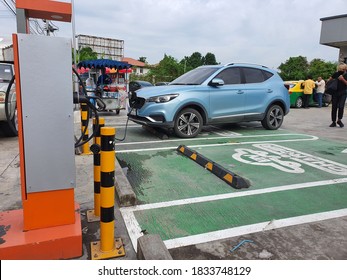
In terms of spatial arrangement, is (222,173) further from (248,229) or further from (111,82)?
(111,82)

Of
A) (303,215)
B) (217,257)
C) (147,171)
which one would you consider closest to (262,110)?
(147,171)

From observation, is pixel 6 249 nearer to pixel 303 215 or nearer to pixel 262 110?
pixel 303 215

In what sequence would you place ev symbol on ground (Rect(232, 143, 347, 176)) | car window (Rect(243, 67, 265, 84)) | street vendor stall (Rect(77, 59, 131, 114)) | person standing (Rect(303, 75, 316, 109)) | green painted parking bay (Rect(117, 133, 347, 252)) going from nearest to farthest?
green painted parking bay (Rect(117, 133, 347, 252)), ev symbol on ground (Rect(232, 143, 347, 176)), car window (Rect(243, 67, 265, 84)), street vendor stall (Rect(77, 59, 131, 114)), person standing (Rect(303, 75, 316, 109))

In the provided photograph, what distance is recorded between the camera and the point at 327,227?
2.97 m

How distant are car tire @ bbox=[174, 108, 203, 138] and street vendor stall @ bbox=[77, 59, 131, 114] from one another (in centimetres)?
498

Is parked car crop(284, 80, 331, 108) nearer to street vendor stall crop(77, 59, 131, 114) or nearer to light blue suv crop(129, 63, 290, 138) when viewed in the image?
light blue suv crop(129, 63, 290, 138)

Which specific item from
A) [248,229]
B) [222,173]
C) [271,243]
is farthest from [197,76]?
[271,243]

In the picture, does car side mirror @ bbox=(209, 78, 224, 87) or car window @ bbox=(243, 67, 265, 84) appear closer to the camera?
car side mirror @ bbox=(209, 78, 224, 87)

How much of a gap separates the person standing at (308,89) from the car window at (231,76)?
932cm

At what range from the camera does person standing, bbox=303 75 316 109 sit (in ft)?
50.1

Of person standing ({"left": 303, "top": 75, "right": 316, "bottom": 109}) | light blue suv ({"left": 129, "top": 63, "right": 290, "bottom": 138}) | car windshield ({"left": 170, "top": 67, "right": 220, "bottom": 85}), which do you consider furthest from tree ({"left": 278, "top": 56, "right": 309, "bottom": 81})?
car windshield ({"left": 170, "top": 67, "right": 220, "bottom": 85})

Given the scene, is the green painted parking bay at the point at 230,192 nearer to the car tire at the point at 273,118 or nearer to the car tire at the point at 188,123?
the car tire at the point at 188,123

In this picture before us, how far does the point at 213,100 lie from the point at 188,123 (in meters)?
0.83

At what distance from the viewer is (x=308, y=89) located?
15445mm
